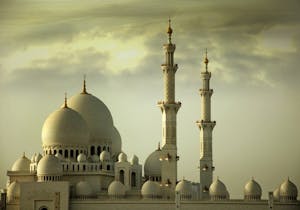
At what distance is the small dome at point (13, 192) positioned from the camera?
104 ft

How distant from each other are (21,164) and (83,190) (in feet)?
8.84

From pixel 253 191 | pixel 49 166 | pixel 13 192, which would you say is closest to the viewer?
pixel 253 191

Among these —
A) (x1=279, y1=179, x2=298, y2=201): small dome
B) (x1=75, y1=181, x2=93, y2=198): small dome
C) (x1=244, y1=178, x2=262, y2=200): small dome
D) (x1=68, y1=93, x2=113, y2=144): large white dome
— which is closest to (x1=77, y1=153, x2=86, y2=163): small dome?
(x1=75, y1=181, x2=93, y2=198): small dome

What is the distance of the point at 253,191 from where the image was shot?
31.1 m

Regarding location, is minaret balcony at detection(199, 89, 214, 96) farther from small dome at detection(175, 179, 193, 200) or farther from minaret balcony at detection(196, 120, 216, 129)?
small dome at detection(175, 179, 193, 200)

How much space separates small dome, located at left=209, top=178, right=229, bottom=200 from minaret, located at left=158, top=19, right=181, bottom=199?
1156 mm

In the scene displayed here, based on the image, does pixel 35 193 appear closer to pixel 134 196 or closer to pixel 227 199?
pixel 134 196

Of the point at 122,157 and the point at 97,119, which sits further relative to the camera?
the point at 97,119

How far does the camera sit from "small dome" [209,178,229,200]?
3103 centimetres

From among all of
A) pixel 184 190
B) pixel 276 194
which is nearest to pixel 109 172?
pixel 184 190

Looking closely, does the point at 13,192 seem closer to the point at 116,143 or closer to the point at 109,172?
the point at 109,172

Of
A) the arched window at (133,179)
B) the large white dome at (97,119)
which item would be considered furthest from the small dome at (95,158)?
the arched window at (133,179)

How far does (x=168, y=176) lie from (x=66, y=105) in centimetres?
413

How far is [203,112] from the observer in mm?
33938
